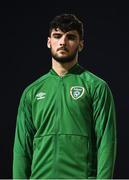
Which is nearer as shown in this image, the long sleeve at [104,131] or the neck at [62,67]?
the long sleeve at [104,131]

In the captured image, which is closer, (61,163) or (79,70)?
(61,163)

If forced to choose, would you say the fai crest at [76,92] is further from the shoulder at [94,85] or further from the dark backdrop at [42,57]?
the dark backdrop at [42,57]

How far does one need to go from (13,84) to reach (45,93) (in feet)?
3.78

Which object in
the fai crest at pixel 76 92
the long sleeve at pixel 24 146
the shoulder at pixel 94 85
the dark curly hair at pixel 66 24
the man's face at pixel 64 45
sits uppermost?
the dark curly hair at pixel 66 24

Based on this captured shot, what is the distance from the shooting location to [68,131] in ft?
6.91

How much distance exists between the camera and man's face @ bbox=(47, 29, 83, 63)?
A: 7.18 ft

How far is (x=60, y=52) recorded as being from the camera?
2.19 meters

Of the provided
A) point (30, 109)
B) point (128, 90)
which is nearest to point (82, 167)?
point (30, 109)

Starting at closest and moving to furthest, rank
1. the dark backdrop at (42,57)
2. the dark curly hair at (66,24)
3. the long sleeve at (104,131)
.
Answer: the long sleeve at (104,131) → the dark curly hair at (66,24) → the dark backdrop at (42,57)

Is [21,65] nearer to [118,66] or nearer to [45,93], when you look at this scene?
[118,66]

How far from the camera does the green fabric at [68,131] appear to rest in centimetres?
209

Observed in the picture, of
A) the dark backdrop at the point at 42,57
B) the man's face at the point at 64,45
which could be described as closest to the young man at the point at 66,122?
the man's face at the point at 64,45

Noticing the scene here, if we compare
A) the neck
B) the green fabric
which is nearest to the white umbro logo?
the green fabric

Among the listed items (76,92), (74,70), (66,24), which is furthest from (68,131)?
(66,24)
